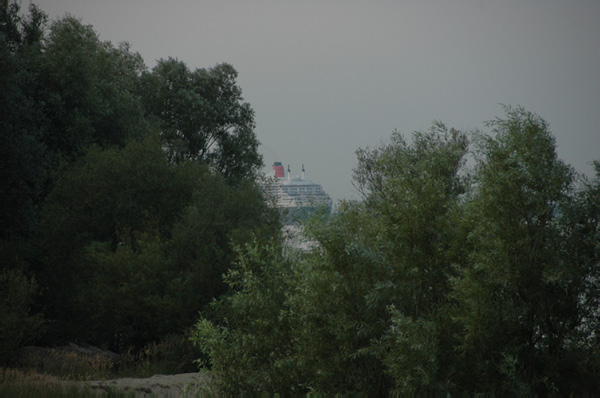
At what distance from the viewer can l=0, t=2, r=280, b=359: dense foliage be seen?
70.9 feet

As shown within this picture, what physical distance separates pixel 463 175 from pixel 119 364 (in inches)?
514

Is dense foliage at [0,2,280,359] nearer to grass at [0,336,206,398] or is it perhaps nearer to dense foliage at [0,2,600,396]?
dense foliage at [0,2,600,396]

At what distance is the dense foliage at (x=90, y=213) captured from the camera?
21.6 meters

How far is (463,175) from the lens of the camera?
13.8 m

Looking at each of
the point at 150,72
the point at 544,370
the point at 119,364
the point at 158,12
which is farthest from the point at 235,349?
the point at 158,12

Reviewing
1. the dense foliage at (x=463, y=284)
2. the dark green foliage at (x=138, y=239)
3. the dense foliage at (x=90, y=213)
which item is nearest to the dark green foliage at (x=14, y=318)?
the dense foliage at (x=90, y=213)

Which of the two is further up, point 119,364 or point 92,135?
point 92,135

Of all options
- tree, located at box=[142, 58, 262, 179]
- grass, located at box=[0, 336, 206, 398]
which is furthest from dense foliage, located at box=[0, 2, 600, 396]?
tree, located at box=[142, 58, 262, 179]

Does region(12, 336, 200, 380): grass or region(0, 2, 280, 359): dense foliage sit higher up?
region(0, 2, 280, 359): dense foliage

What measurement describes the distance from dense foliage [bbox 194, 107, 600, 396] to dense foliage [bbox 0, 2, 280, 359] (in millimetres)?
9672

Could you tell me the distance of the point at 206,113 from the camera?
38.1 m

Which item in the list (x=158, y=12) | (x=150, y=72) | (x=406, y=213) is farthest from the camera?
(x=158, y=12)

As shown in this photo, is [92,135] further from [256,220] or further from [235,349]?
[235,349]

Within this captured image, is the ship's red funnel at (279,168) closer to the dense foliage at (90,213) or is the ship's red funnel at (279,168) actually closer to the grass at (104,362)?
the dense foliage at (90,213)
